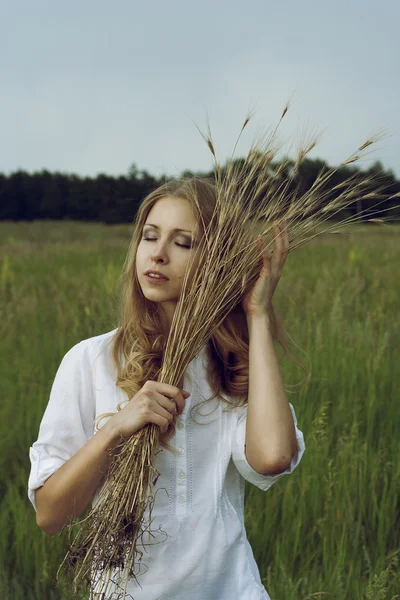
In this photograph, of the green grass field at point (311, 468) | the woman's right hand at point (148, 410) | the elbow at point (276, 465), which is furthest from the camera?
the green grass field at point (311, 468)

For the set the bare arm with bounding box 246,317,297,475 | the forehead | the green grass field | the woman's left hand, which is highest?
the forehead

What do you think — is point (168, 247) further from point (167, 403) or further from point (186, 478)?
point (186, 478)

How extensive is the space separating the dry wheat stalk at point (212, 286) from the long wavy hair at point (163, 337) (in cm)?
7

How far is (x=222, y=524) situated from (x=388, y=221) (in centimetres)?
72

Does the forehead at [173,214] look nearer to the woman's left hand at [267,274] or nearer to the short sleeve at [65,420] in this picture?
the woman's left hand at [267,274]

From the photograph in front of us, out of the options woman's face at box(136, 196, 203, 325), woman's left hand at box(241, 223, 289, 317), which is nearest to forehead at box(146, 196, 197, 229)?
woman's face at box(136, 196, 203, 325)

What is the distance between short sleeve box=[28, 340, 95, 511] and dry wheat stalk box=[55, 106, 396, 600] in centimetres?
14

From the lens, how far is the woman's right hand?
4.26ft

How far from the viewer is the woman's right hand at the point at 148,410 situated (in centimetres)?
130

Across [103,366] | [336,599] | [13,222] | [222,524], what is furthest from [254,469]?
[13,222]

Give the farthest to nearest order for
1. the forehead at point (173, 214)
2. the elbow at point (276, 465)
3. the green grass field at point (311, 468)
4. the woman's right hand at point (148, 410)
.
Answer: the green grass field at point (311, 468) < the forehead at point (173, 214) < the elbow at point (276, 465) < the woman's right hand at point (148, 410)

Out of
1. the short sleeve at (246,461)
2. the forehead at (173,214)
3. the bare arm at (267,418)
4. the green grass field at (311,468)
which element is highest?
the forehead at (173,214)

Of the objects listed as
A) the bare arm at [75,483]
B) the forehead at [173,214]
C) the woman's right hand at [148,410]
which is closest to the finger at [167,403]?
the woman's right hand at [148,410]

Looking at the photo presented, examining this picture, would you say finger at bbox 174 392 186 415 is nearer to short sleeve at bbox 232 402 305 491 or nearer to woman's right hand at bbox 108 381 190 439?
woman's right hand at bbox 108 381 190 439
